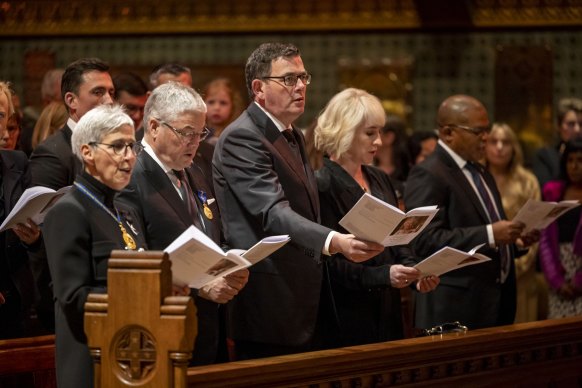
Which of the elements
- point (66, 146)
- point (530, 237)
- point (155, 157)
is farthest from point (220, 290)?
point (530, 237)

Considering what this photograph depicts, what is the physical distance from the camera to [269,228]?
4.20m

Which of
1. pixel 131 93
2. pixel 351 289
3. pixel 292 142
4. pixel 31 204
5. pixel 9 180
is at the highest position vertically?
pixel 131 93

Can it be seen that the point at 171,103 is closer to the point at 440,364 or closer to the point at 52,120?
the point at 440,364

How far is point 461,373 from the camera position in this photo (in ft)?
13.3

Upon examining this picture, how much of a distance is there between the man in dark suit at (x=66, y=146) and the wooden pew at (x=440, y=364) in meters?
1.23

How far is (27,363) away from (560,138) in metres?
6.10

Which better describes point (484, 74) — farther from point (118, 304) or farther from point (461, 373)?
point (118, 304)

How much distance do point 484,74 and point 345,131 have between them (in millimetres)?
5185

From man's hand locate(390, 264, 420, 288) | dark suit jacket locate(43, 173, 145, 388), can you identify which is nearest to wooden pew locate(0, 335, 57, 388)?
dark suit jacket locate(43, 173, 145, 388)

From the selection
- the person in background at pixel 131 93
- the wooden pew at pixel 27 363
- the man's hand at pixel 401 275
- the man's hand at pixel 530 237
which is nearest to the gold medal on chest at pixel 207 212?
the wooden pew at pixel 27 363

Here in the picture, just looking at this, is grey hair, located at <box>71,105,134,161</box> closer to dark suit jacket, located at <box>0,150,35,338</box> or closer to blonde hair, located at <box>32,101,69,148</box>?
dark suit jacket, located at <box>0,150,35,338</box>

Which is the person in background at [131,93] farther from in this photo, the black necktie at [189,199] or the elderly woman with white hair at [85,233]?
the elderly woman with white hair at [85,233]

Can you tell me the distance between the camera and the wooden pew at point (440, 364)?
338cm

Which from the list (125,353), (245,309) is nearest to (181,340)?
(125,353)
